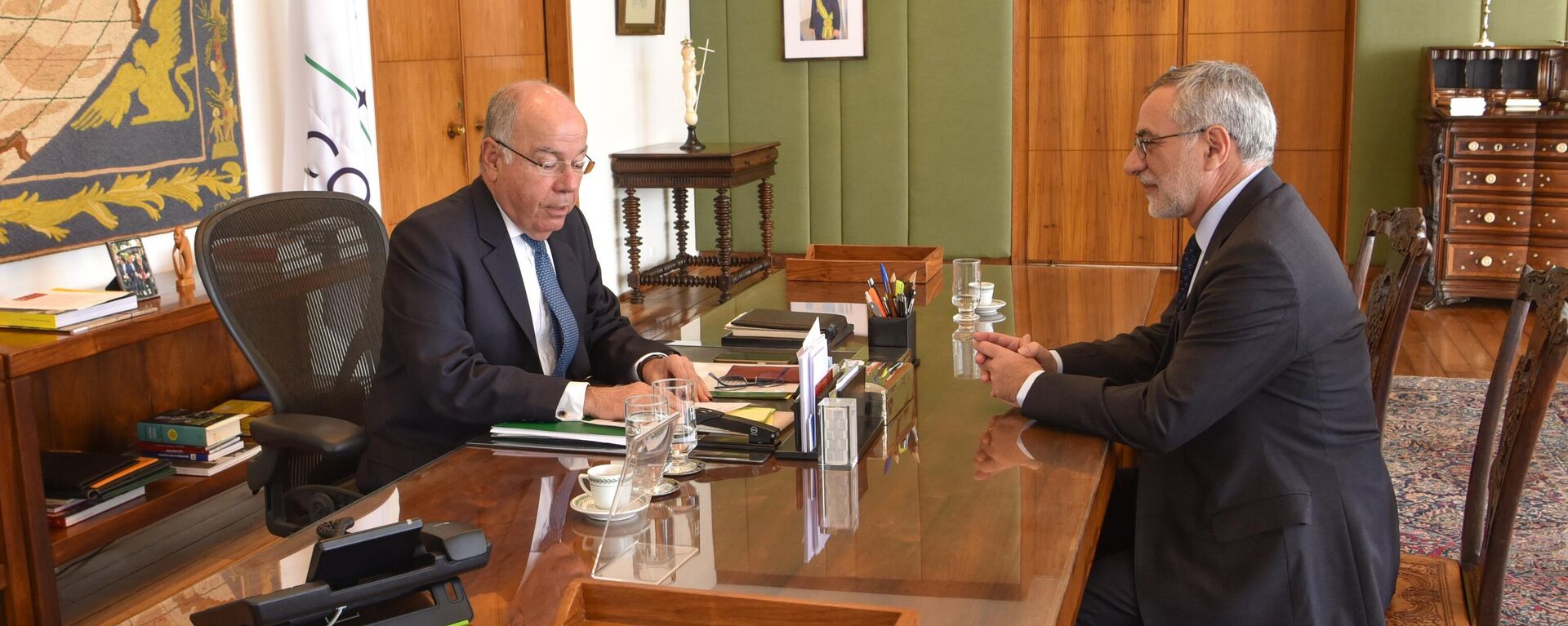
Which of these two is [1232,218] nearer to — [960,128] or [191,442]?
[191,442]

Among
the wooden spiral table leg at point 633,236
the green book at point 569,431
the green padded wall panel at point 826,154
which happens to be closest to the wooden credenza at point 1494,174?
the green padded wall panel at point 826,154

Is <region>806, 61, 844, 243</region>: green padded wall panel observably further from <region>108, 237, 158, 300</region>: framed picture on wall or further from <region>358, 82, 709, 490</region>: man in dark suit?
<region>358, 82, 709, 490</region>: man in dark suit

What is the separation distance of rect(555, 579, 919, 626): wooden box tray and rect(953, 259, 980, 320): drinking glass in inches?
70.3

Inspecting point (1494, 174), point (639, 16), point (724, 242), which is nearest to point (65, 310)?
point (724, 242)

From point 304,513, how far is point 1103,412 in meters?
1.46

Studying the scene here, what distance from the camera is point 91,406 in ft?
10.5

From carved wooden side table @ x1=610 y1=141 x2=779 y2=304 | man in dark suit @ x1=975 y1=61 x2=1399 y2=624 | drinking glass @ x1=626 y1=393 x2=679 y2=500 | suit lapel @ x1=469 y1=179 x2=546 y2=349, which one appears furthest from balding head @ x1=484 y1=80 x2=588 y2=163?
carved wooden side table @ x1=610 y1=141 x2=779 y2=304

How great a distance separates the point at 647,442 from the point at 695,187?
16.2ft

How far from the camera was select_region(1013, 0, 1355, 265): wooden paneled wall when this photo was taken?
678 centimetres

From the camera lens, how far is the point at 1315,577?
1.95 m

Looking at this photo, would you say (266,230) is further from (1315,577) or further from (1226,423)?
(1315,577)

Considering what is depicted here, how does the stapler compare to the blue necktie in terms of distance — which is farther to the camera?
the blue necktie

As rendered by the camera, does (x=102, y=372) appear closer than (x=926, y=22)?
Yes

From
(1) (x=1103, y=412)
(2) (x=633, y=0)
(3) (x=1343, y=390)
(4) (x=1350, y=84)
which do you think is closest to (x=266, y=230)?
(1) (x=1103, y=412)
